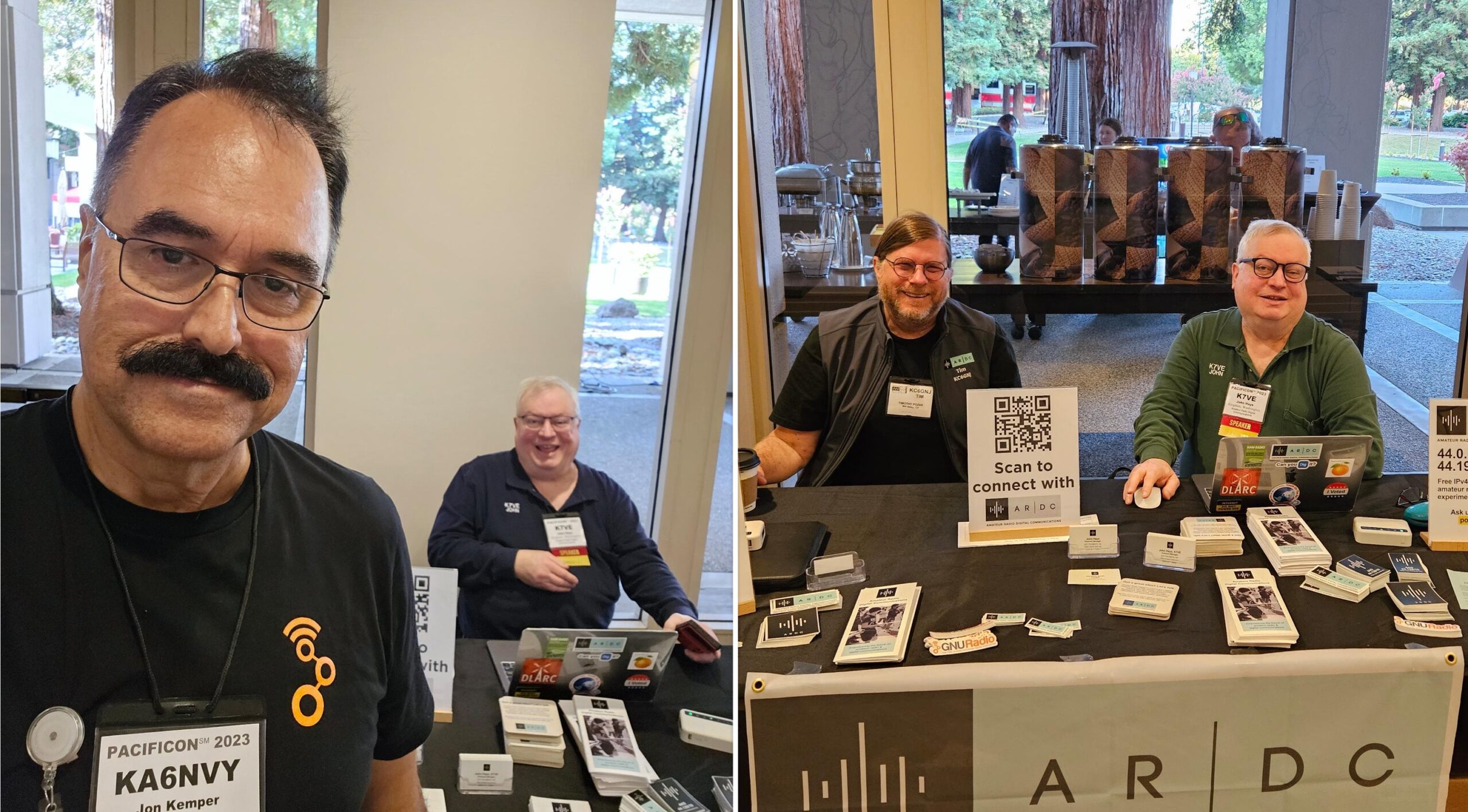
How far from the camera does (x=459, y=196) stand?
314 cm

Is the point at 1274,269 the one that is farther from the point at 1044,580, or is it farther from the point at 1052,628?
the point at 1052,628

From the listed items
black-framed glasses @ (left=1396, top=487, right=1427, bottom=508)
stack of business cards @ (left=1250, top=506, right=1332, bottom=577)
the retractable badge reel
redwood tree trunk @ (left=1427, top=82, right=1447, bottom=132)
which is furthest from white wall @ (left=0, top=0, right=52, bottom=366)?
redwood tree trunk @ (left=1427, top=82, right=1447, bottom=132)

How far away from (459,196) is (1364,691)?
2.57 m

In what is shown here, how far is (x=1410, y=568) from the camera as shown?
2.03m

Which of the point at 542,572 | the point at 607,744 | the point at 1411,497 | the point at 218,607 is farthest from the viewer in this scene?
the point at 542,572

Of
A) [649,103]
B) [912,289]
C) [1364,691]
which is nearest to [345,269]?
[649,103]

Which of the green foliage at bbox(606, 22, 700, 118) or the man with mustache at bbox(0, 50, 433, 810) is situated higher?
the green foliage at bbox(606, 22, 700, 118)

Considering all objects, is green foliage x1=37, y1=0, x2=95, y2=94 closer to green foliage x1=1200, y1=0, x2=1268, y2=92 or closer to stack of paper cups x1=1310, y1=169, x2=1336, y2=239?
green foliage x1=1200, y1=0, x2=1268, y2=92

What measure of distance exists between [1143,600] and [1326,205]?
2.27 m

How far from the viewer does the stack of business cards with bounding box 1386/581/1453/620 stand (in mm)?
1851

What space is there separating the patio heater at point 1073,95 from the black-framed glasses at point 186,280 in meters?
2.82

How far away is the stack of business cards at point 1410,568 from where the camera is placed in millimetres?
1992

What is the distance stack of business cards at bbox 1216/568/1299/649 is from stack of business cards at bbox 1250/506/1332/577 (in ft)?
0.23

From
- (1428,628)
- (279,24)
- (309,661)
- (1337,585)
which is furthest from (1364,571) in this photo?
(279,24)
